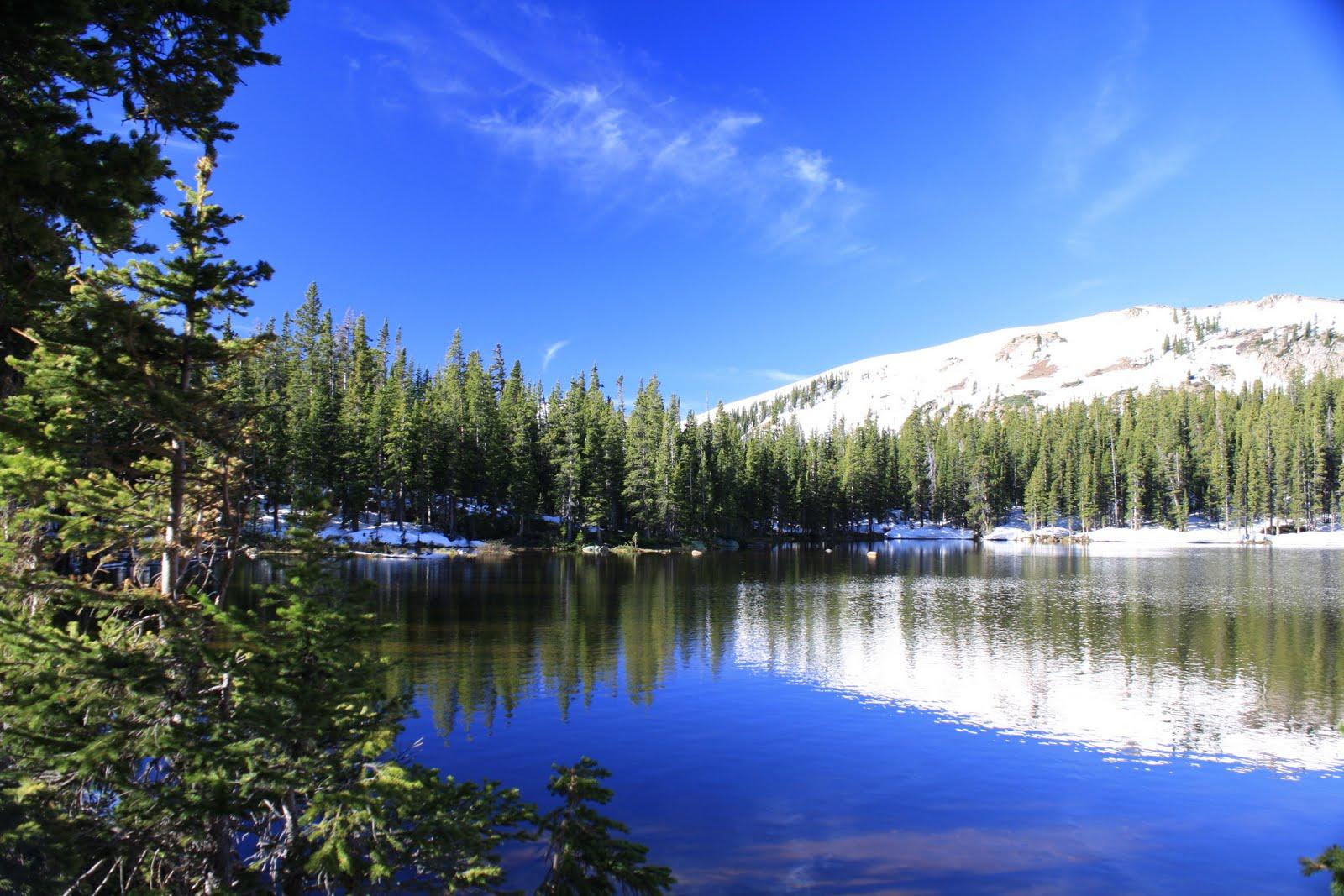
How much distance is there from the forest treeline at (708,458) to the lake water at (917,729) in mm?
32500

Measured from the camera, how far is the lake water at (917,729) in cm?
1305

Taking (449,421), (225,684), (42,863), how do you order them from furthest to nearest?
(449,421) < (225,684) < (42,863)

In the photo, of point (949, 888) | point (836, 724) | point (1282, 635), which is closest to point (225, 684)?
point (949, 888)

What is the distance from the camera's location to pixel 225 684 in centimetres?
817

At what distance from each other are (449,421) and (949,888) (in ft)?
241

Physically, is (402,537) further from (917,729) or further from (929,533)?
(929,533)

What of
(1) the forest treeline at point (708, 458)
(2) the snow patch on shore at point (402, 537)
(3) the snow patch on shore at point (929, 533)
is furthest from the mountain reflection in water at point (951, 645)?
(3) the snow patch on shore at point (929, 533)

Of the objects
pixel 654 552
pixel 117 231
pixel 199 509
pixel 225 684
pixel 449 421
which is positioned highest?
pixel 449 421

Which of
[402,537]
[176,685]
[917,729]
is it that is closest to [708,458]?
[402,537]

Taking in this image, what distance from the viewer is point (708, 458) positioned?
329 ft

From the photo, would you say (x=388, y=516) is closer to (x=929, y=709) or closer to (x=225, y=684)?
(x=929, y=709)

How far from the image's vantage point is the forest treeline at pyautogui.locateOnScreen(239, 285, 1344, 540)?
7488 cm

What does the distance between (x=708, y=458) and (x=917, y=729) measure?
8049cm

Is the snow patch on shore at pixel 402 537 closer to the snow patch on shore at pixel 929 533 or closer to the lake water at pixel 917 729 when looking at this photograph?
the lake water at pixel 917 729
